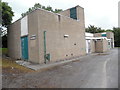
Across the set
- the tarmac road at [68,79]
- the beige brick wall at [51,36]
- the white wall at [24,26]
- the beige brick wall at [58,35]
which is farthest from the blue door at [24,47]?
the tarmac road at [68,79]

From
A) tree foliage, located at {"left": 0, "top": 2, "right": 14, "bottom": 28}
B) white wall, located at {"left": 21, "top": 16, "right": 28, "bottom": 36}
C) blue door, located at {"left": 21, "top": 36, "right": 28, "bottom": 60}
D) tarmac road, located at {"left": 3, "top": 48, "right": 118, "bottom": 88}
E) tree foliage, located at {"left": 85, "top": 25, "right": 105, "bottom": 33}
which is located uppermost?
tree foliage, located at {"left": 85, "top": 25, "right": 105, "bottom": 33}

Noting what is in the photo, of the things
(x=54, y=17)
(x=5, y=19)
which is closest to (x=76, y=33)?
(x=54, y=17)

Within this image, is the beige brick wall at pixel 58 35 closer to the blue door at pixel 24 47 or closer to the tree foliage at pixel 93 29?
the blue door at pixel 24 47

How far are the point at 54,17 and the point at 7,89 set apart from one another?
361 inches

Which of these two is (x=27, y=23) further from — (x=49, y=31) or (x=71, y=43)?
(x=71, y=43)

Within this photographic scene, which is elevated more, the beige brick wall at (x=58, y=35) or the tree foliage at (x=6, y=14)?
the tree foliage at (x=6, y=14)

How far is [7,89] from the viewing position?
4.68m

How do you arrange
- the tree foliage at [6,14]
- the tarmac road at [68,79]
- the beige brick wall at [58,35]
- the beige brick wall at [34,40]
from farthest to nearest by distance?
the tree foliage at [6,14] → the beige brick wall at [58,35] → the beige brick wall at [34,40] → the tarmac road at [68,79]

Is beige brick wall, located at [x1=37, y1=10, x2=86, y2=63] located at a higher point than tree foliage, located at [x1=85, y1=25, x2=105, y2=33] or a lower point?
lower

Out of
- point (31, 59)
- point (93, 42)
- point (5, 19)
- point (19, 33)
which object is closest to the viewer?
point (31, 59)

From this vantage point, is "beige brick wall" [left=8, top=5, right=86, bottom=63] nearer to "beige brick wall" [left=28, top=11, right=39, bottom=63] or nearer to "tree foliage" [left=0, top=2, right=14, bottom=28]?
"beige brick wall" [left=28, top=11, right=39, bottom=63]

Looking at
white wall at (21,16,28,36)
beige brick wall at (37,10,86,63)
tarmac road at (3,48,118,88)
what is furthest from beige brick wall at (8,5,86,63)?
tarmac road at (3,48,118,88)

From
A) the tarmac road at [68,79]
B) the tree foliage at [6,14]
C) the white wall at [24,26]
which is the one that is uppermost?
the tree foliage at [6,14]

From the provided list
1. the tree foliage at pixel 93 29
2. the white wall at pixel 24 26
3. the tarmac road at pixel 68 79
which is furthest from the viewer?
the tree foliage at pixel 93 29
